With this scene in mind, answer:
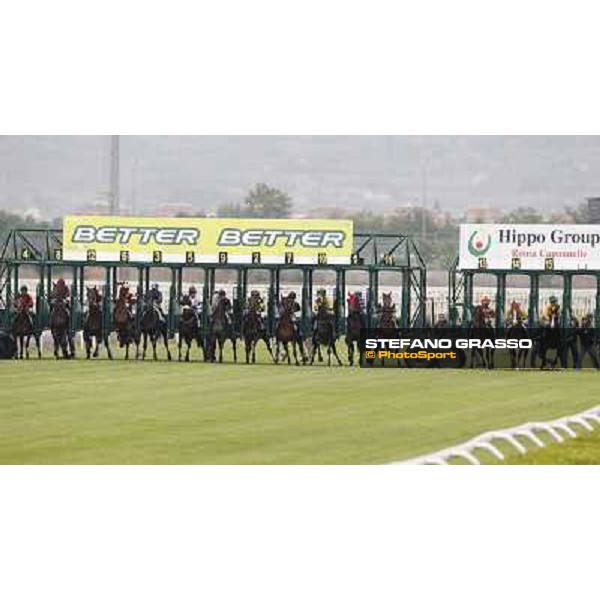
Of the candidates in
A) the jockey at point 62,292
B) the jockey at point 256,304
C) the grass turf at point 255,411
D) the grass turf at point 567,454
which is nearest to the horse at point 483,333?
the grass turf at point 255,411

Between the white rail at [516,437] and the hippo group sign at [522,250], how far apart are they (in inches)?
160

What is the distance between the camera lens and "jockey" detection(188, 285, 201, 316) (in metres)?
23.1

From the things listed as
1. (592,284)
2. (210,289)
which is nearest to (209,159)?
(210,289)

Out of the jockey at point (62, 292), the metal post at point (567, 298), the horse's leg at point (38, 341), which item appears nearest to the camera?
the metal post at point (567, 298)

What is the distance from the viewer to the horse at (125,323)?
21.8 m

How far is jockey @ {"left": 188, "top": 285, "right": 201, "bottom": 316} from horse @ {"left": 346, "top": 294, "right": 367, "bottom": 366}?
6.33ft

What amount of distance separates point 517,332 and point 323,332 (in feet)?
13.9

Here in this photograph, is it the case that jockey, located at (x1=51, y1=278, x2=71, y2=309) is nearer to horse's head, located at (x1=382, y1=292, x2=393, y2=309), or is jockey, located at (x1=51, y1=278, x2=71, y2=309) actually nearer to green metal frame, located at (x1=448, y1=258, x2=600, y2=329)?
horse's head, located at (x1=382, y1=292, x2=393, y2=309)

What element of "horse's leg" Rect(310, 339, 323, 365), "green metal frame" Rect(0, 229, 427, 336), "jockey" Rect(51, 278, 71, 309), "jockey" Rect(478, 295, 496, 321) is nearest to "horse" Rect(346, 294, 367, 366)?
"green metal frame" Rect(0, 229, 427, 336)

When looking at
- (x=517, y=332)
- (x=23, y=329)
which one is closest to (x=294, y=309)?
(x=23, y=329)

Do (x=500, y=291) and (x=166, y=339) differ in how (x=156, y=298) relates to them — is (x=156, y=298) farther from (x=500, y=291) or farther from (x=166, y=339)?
(x=500, y=291)

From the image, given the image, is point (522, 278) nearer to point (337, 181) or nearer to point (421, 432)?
point (421, 432)

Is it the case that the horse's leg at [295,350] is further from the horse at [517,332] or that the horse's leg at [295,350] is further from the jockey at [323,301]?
the horse at [517,332]

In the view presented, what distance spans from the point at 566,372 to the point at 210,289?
6397 mm
